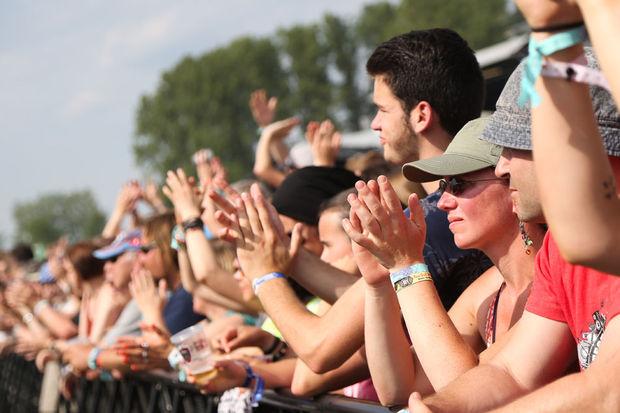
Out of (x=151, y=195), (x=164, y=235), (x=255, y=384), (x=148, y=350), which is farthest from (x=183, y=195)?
(x=151, y=195)

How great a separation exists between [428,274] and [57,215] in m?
131

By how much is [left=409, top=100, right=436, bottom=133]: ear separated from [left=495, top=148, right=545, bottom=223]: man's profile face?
4.34ft

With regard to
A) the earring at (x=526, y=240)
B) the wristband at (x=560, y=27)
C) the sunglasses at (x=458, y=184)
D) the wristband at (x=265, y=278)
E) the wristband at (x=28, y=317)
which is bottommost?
the wristband at (x=28, y=317)

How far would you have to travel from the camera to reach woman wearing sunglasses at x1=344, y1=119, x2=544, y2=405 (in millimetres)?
2758

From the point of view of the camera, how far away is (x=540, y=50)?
1.70 metres

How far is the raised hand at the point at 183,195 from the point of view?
4883 mm

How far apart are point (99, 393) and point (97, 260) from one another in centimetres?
130

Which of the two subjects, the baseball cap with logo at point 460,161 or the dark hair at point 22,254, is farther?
the dark hair at point 22,254

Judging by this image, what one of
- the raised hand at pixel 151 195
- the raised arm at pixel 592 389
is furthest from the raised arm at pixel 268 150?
the raised arm at pixel 592 389

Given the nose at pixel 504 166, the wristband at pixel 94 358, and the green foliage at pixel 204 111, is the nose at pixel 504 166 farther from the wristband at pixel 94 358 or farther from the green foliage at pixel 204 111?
the green foliage at pixel 204 111

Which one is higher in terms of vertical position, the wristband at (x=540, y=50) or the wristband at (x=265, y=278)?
the wristband at (x=540, y=50)

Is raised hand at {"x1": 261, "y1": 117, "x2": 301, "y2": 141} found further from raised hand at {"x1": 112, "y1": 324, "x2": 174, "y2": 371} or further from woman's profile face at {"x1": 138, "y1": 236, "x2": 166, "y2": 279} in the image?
raised hand at {"x1": 112, "y1": 324, "x2": 174, "y2": 371}

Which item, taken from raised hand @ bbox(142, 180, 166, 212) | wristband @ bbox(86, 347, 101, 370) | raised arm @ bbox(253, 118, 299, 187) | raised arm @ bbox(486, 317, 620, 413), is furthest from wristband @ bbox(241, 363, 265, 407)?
raised hand @ bbox(142, 180, 166, 212)

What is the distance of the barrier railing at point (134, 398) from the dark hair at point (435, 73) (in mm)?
1187
